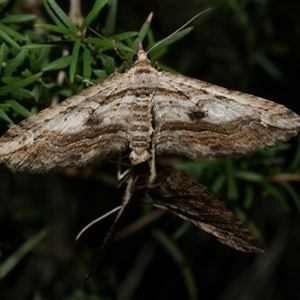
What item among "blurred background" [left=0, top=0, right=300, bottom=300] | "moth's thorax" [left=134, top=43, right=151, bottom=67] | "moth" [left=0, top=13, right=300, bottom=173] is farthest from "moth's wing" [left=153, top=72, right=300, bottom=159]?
"blurred background" [left=0, top=0, right=300, bottom=300]

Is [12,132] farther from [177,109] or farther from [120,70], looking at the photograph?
[177,109]

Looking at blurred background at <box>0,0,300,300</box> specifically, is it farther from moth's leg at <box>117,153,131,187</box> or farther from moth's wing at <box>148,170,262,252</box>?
Result: moth's wing at <box>148,170,262,252</box>

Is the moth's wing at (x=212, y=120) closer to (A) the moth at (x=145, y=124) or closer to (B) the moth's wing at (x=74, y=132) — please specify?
(A) the moth at (x=145, y=124)

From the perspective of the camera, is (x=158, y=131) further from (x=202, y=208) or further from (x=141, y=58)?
(x=202, y=208)

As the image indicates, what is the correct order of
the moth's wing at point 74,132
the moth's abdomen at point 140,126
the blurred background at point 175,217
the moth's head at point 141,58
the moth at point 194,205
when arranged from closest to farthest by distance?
the moth at point 194,205 < the moth's wing at point 74,132 < the moth's head at point 141,58 < the moth's abdomen at point 140,126 < the blurred background at point 175,217

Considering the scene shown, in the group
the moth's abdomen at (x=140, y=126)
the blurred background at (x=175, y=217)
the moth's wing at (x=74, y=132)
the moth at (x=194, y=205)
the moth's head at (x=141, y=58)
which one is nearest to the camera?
the moth at (x=194, y=205)

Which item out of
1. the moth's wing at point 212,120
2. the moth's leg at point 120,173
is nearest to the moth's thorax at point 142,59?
the moth's wing at point 212,120
